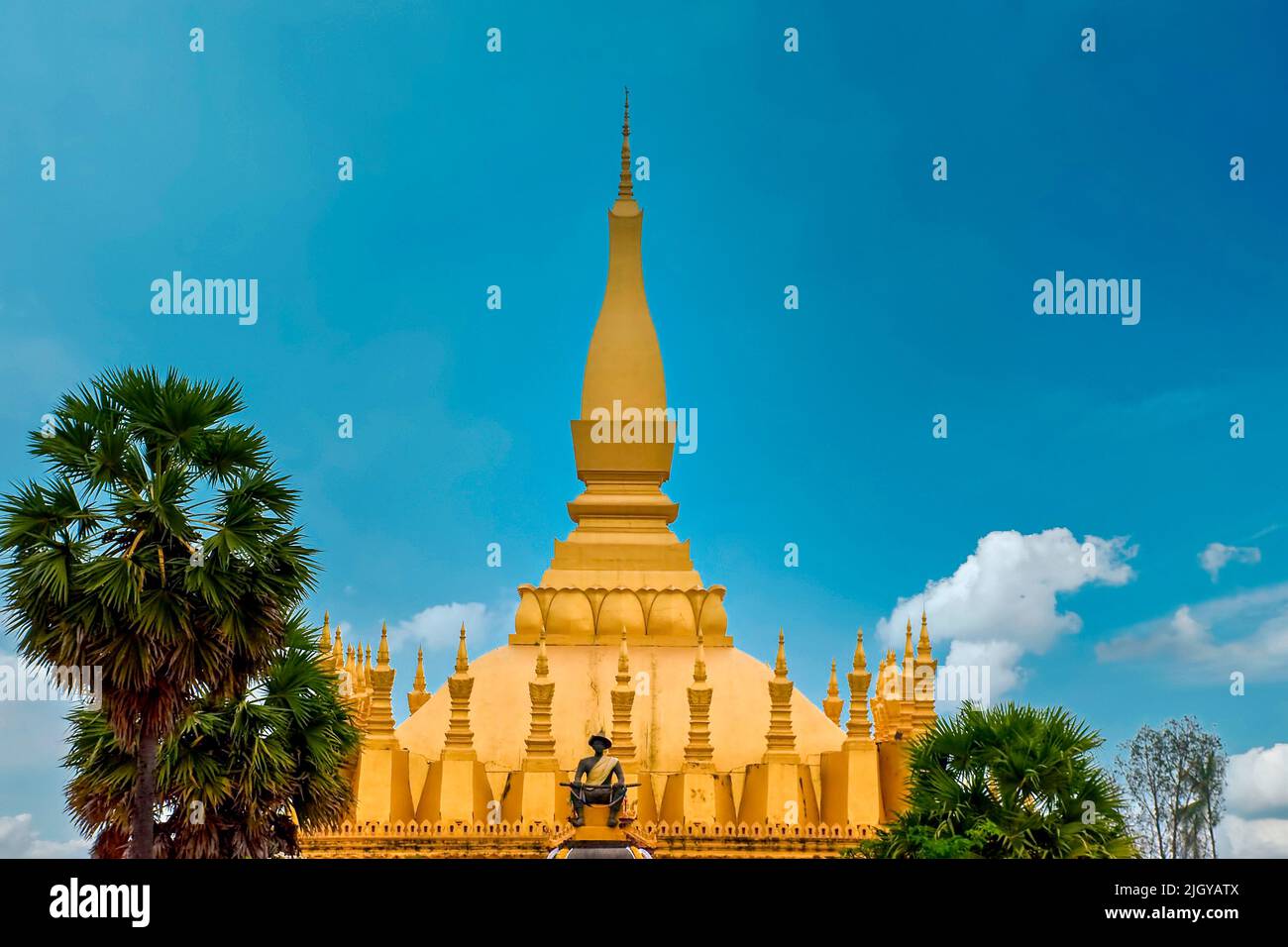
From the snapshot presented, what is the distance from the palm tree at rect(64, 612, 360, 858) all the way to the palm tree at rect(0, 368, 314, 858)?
3.50ft

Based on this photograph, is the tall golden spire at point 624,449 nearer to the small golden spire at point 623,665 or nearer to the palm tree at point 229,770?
the small golden spire at point 623,665

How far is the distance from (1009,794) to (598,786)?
280 inches

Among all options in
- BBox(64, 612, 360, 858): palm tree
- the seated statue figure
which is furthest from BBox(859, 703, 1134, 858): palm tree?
BBox(64, 612, 360, 858): palm tree

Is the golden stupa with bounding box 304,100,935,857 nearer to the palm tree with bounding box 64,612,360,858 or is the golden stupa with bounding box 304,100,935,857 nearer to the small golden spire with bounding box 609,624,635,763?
the small golden spire with bounding box 609,624,635,763

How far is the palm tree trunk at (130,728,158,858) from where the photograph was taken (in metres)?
25.2

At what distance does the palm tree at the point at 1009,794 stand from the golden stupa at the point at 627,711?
9.26 m

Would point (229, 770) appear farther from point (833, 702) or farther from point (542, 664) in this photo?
point (833, 702)

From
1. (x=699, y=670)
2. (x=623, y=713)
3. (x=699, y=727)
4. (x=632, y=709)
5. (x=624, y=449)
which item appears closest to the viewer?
(x=623, y=713)

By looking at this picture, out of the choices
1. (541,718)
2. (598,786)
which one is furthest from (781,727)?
(598,786)

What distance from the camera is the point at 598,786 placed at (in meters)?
30.5

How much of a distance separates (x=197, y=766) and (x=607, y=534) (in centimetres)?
1634
